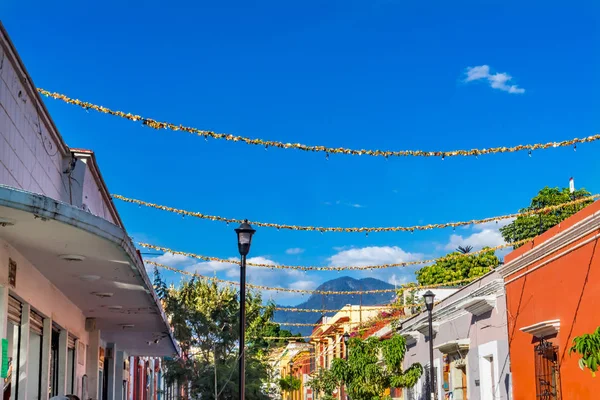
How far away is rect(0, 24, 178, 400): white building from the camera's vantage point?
6711 mm

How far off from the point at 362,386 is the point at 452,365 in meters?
3.11

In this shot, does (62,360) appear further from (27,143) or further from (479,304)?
(479,304)

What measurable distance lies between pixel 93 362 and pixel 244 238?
513cm

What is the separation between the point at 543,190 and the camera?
42312 mm

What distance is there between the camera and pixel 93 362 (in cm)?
1573

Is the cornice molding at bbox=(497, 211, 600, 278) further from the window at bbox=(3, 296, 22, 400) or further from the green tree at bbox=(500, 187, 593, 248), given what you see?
the green tree at bbox=(500, 187, 593, 248)

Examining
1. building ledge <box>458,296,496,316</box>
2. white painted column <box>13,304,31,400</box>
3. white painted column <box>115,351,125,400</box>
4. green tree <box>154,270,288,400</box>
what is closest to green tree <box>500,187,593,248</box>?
building ledge <box>458,296,496,316</box>

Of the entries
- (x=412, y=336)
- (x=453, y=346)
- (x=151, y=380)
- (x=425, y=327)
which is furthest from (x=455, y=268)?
(x=453, y=346)

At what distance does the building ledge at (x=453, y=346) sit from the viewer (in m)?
21.0

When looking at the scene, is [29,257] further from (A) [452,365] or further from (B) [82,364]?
(A) [452,365]

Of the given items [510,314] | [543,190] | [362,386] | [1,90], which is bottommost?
[362,386]

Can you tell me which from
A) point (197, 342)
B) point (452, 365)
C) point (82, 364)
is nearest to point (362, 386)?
point (452, 365)

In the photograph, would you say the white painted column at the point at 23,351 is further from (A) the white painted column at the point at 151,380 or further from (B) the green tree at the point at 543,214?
(B) the green tree at the point at 543,214

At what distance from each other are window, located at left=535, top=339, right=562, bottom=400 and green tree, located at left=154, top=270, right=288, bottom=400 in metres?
5.80
